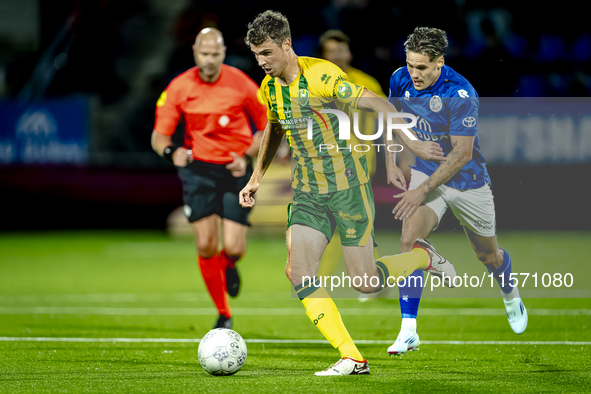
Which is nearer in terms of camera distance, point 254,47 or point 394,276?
point 254,47

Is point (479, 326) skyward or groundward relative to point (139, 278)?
skyward

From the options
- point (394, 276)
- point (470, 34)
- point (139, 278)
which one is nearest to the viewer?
point (394, 276)

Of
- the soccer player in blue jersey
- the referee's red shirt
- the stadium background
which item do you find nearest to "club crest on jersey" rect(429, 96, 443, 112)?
the soccer player in blue jersey

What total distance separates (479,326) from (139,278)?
15.5ft

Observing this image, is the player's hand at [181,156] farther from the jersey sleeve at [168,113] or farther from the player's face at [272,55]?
the player's face at [272,55]

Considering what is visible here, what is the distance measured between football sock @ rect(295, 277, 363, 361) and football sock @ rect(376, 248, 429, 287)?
1.18 feet

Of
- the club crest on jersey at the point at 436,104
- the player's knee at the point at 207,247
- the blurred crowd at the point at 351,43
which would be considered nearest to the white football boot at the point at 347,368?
the club crest on jersey at the point at 436,104

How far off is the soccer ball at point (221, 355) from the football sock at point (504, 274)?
1527 mm

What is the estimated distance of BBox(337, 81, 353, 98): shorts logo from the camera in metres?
4.16

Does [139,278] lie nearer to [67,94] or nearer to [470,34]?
[67,94]

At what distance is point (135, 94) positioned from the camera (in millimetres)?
16375

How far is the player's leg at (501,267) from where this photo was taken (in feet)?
14.8

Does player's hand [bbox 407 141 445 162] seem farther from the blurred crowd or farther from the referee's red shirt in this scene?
the blurred crowd

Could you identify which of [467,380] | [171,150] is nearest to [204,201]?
[171,150]
